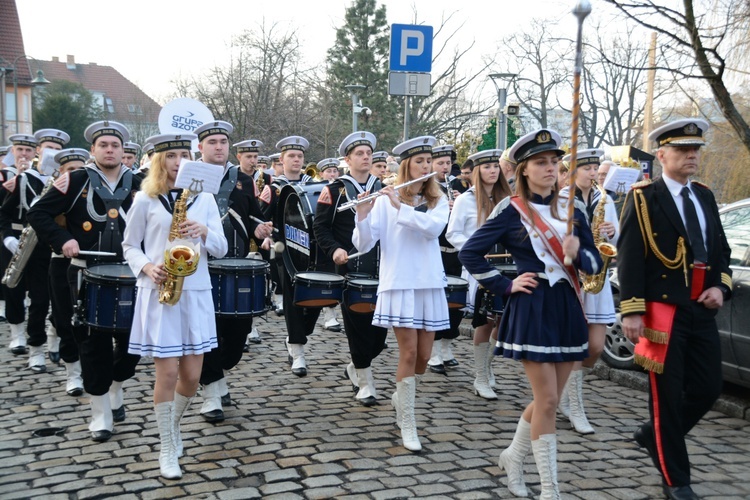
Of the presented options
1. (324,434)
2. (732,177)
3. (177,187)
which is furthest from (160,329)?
(732,177)

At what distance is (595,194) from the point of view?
694 centimetres

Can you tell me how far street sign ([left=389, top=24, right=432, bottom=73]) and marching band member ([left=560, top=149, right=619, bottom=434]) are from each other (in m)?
3.80

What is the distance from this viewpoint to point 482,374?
7551mm

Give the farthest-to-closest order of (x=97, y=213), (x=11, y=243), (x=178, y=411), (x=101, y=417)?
(x=11, y=243) < (x=97, y=213) < (x=101, y=417) < (x=178, y=411)

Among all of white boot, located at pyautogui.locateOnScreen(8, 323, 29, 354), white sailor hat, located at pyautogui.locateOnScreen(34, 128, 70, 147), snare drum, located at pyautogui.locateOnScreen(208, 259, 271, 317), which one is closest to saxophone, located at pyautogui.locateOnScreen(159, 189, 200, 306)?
snare drum, located at pyautogui.locateOnScreen(208, 259, 271, 317)

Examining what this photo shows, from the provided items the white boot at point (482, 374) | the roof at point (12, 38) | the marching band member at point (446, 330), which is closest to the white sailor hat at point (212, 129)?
the marching band member at point (446, 330)

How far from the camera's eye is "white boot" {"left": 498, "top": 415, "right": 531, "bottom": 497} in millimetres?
4863

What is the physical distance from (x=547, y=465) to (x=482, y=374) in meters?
2.97

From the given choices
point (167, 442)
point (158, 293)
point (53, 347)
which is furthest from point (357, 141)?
point (53, 347)

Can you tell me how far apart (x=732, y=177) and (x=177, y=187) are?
1790 cm

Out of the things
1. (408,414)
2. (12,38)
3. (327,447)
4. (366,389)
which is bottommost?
(327,447)

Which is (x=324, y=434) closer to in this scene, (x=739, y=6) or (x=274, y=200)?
(x=274, y=200)

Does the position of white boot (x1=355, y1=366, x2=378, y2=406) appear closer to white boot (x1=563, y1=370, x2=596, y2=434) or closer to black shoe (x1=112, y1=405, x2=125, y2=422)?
white boot (x1=563, y1=370, x2=596, y2=434)

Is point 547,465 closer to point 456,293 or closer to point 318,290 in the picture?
point 456,293
